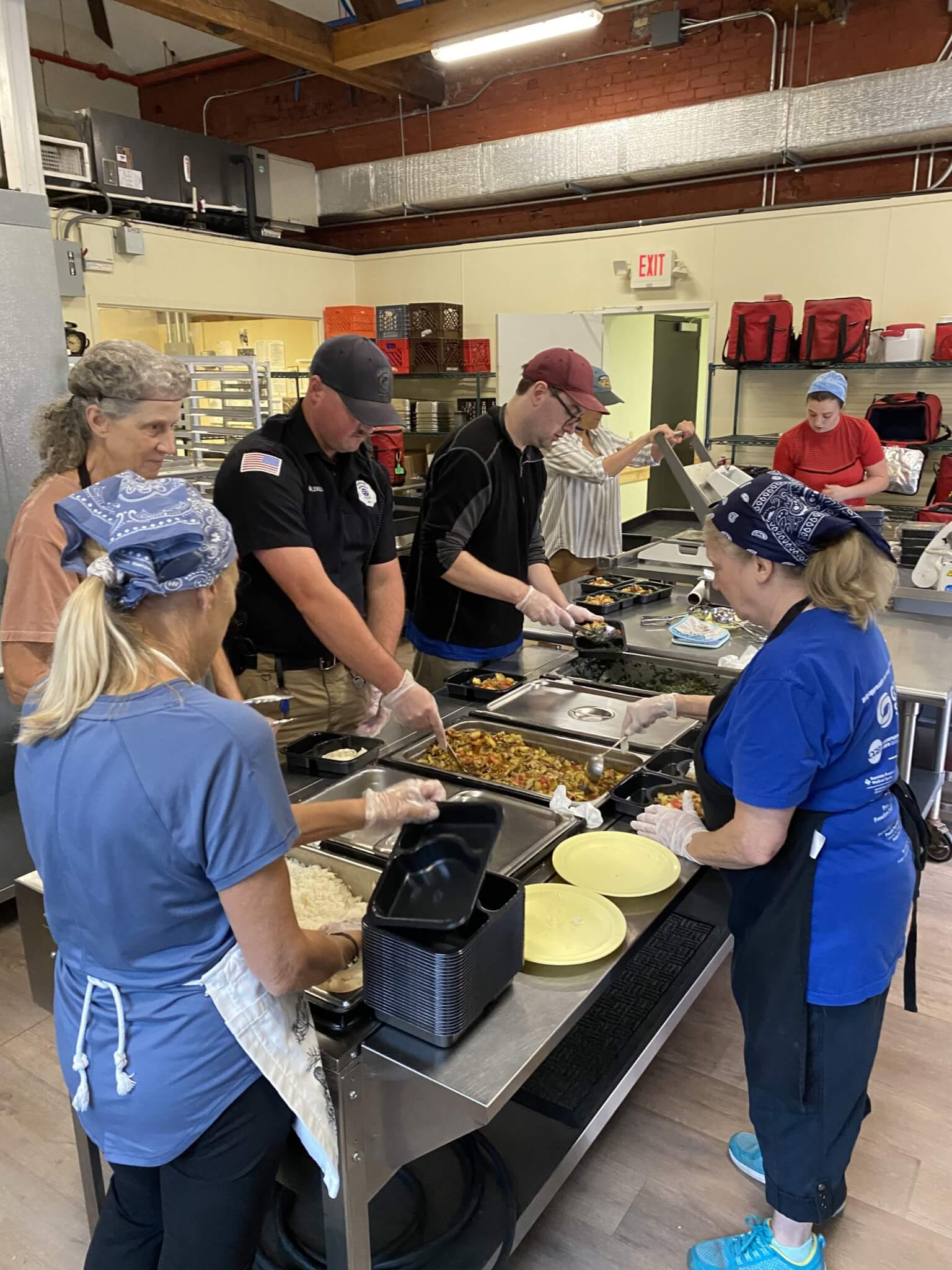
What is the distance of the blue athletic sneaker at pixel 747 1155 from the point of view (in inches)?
78.2

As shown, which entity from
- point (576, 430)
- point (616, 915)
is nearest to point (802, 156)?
point (576, 430)

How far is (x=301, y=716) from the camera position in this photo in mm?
2258

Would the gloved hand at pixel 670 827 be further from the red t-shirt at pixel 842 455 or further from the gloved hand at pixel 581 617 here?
the red t-shirt at pixel 842 455

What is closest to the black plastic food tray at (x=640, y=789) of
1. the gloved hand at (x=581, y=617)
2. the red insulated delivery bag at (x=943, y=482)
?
the gloved hand at (x=581, y=617)

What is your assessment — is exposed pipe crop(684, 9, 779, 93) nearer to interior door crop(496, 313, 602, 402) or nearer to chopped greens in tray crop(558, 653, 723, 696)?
interior door crop(496, 313, 602, 402)

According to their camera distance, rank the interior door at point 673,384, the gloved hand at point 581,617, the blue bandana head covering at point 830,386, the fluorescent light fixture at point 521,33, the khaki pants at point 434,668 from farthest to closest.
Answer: the interior door at point 673,384 < the fluorescent light fixture at point 521,33 < the blue bandana head covering at point 830,386 < the gloved hand at point 581,617 < the khaki pants at point 434,668

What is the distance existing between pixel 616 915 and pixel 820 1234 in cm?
99

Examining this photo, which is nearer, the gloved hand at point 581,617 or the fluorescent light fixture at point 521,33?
the gloved hand at point 581,617

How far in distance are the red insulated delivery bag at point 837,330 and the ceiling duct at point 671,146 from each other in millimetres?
924

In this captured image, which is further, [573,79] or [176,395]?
[573,79]

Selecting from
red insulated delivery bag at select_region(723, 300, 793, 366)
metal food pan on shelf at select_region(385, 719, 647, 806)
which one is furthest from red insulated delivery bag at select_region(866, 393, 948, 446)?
metal food pan on shelf at select_region(385, 719, 647, 806)

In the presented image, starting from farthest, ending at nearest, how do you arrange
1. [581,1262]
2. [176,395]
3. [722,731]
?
1. [176,395]
2. [581,1262]
3. [722,731]

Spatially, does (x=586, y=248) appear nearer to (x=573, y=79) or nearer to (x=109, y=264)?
(x=573, y=79)

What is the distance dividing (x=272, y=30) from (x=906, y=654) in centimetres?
529
